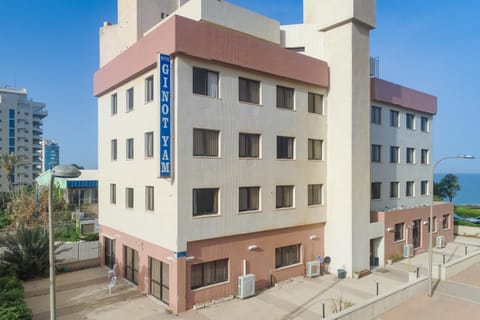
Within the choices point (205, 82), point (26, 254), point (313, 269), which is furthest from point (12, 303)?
point (313, 269)

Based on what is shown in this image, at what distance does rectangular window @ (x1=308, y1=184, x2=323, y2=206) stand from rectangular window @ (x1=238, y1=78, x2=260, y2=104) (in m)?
6.81

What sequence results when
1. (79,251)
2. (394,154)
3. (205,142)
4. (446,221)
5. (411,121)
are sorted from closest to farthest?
(205,142), (79,251), (394,154), (411,121), (446,221)

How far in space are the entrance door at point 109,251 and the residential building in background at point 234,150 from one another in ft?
0.45

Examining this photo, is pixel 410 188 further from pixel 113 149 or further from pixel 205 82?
pixel 113 149

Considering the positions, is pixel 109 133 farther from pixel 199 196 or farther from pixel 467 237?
pixel 467 237

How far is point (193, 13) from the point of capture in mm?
18250

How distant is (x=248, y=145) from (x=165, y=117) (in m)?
4.97

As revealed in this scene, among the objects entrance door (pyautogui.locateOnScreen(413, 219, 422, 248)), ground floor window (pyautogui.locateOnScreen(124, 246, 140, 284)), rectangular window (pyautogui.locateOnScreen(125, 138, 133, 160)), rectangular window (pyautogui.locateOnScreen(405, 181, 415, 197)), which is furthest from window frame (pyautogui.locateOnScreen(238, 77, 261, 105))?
rectangular window (pyautogui.locateOnScreen(405, 181, 415, 197))

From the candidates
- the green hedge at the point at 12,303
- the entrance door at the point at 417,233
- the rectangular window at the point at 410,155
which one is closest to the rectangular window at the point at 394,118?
the rectangular window at the point at 410,155

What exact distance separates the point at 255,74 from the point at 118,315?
13612 mm

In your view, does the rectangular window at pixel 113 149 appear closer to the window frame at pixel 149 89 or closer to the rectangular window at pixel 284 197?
the window frame at pixel 149 89

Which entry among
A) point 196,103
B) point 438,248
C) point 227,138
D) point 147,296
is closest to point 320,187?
point 227,138

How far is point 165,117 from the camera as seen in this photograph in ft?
46.9

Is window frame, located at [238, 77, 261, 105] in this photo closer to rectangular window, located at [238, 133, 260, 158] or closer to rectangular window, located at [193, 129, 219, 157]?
rectangular window, located at [238, 133, 260, 158]
